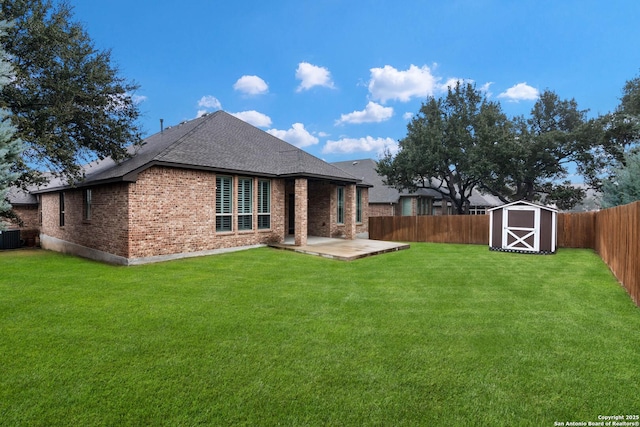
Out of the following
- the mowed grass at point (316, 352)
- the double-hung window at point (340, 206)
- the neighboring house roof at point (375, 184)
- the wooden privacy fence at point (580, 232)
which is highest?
the neighboring house roof at point (375, 184)

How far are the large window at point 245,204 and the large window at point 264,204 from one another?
42 cm

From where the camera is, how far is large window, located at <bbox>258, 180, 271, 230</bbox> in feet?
42.8

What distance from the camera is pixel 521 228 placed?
13242 mm

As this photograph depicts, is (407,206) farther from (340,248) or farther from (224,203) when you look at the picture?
(224,203)

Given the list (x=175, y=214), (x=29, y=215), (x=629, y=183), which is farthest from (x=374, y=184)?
(x=29, y=215)

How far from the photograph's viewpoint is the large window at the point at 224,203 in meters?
11.8

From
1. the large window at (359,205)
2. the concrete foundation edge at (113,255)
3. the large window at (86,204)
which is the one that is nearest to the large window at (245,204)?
the concrete foundation edge at (113,255)

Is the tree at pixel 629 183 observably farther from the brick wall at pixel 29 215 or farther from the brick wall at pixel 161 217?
the brick wall at pixel 29 215

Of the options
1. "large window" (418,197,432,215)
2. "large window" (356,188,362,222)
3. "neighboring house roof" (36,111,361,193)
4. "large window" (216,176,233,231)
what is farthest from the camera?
"large window" (418,197,432,215)

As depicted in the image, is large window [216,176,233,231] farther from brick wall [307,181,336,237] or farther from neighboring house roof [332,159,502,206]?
neighboring house roof [332,159,502,206]

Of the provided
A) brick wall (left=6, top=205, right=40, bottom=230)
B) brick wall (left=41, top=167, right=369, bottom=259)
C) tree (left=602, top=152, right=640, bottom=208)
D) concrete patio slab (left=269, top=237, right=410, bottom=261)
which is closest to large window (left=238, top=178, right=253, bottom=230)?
brick wall (left=41, top=167, right=369, bottom=259)

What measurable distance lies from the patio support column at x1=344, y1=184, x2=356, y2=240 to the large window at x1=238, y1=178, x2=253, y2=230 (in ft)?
15.9

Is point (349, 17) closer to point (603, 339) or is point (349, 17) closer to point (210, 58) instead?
point (210, 58)

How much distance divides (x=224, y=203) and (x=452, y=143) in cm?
2037
